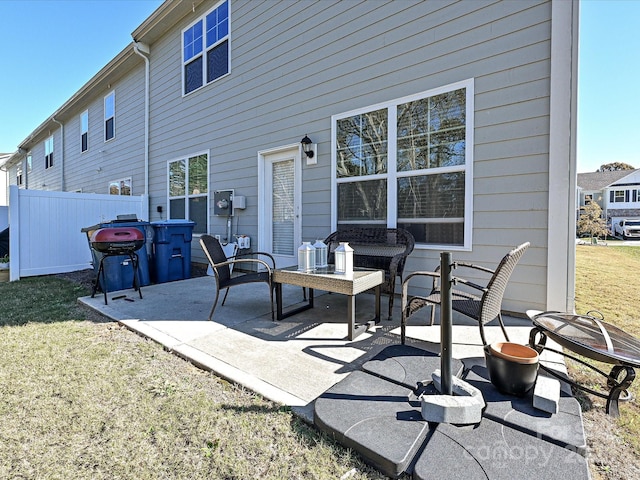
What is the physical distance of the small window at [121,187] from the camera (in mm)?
9396

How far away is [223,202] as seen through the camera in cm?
634

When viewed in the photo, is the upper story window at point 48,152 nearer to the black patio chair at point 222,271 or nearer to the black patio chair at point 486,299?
the black patio chair at point 222,271

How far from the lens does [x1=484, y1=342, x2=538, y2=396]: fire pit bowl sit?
68.5 inches

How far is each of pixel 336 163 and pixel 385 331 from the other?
264 cm

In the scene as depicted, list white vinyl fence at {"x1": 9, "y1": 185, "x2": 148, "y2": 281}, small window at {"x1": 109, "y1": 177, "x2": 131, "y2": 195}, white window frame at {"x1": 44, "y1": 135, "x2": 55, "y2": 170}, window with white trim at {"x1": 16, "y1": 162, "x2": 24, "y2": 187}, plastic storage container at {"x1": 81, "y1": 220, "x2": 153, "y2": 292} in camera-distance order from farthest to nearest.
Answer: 1. window with white trim at {"x1": 16, "y1": 162, "x2": 24, "y2": 187}
2. white window frame at {"x1": 44, "y1": 135, "x2": 55, "y2": 170}
3. small window at {"x1": 109, "y1": 177, "x2": 131, "y2": 195}
4. white vinyl fence at {"x1": 9, "y1": 185, "x2": 148, "y2": 281}
5. plastic storage container at {"x1": 81, "y1": 220, "x2": 153, "y2": 292}

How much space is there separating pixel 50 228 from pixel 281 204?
15.2 feet

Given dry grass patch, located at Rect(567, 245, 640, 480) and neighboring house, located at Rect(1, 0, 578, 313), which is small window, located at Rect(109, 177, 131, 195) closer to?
neighboring house, located at Rect(1, 0, 578, 313)

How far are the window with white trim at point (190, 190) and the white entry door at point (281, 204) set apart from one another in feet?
5.91

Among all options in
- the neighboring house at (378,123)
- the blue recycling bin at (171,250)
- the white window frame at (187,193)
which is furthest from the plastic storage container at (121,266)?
the white window frame at (187,193)

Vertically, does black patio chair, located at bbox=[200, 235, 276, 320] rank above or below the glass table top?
above

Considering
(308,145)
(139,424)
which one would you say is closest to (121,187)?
(308,145)

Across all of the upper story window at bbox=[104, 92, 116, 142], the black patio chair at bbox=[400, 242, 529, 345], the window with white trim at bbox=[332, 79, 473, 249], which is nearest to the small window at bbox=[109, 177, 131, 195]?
the upper story window at bbox=[104, 92, 116, 142]

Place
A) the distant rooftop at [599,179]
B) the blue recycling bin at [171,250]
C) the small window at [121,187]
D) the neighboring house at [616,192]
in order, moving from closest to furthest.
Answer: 1. the blue recycling bin at [171,250]
2. the small window at [121,187]
3. the neighboring house at [616,192]
4. the distant rooftop at [599,179]

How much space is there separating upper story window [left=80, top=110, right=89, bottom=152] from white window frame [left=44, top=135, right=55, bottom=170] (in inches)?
154
